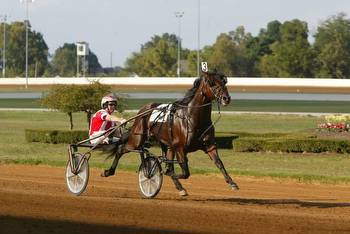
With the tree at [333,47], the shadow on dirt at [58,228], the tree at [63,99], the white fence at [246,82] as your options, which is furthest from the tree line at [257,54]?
the shadow on dirt at [58,228]

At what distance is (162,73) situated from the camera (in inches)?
5103

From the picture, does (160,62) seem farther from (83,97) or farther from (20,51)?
(83,97)

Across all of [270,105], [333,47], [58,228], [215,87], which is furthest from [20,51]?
[58,228]

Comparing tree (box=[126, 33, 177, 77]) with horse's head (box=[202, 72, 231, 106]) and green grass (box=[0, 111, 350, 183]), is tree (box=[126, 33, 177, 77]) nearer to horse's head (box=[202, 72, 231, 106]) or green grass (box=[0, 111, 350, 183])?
green grass (box=[0, 111, 350, 183])

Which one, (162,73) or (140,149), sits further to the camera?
(162,73)

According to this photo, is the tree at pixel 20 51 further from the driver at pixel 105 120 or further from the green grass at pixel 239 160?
the driver at pixel 105 120

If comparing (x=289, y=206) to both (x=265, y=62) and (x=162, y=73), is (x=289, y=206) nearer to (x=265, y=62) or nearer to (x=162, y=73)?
(x=265, y=62)

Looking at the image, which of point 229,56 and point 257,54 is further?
point 257,54

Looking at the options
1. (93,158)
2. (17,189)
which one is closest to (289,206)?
(17,189)

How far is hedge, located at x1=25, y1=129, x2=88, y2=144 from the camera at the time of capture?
3016cm

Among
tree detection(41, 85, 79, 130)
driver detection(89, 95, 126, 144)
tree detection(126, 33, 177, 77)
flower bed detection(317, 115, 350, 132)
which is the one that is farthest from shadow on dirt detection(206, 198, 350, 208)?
tree detection(126, 33, 177, 77)

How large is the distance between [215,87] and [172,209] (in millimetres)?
2306

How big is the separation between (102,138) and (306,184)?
5722 mm

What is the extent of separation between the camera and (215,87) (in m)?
13.7
